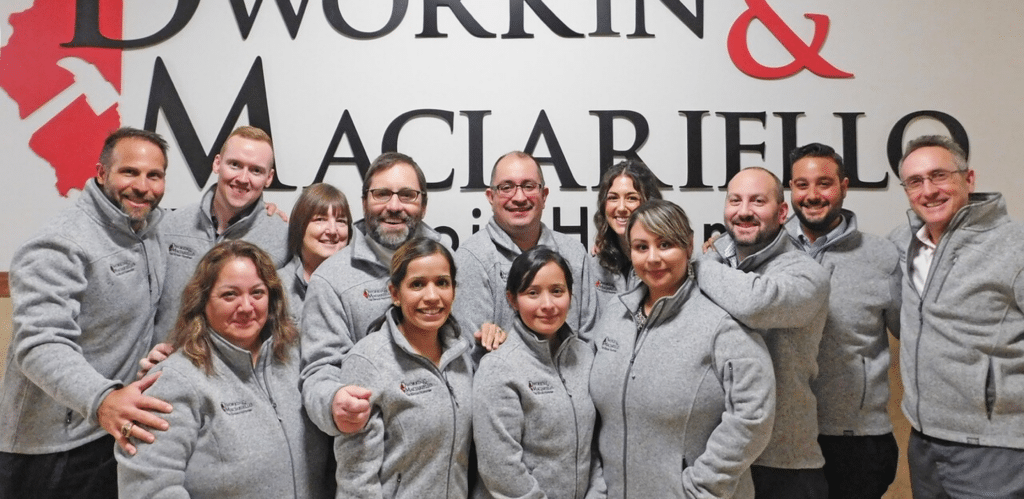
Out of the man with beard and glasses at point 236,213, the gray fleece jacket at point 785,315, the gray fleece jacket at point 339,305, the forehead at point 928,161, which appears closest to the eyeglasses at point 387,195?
the gray fleece jacket at point 339,305

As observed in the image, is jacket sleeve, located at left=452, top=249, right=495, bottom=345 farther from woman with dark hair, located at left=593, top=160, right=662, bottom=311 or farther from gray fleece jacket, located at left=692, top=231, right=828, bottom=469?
gray fleece jacket, located at left=692, top=231, right=828, bottom=469

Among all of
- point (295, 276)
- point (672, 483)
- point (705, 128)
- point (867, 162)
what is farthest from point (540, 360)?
point (867, 162)

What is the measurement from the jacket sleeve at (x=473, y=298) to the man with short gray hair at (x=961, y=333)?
1.57m

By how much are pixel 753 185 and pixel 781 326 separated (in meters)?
0.53

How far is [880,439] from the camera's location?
2.88m

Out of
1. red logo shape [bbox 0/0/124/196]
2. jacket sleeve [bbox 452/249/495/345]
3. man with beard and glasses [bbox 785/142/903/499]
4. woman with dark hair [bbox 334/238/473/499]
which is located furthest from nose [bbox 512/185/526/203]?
red logo shape [bbox 0/0/124/196]

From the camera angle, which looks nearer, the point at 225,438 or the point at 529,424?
the point at 225,438

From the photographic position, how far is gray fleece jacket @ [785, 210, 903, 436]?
2.81m

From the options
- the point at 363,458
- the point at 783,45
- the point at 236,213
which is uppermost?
the point at 783,45

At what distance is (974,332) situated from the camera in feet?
8.41

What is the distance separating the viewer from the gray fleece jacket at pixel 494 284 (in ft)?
9.25

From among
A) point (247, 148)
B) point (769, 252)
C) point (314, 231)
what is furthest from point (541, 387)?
point (247, 148)

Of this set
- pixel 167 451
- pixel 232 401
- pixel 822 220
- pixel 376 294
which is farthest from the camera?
pixel 822 220

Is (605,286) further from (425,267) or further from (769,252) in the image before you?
(425,267)
